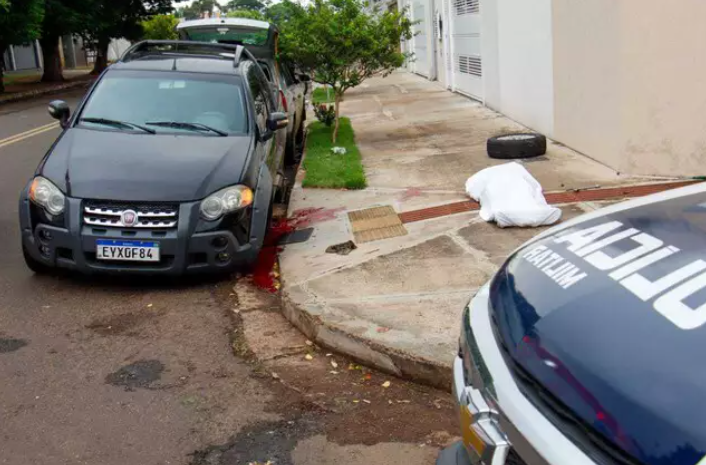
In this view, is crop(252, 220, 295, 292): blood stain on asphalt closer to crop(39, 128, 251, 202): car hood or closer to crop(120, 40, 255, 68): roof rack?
crop(39, 128, 251, 202): car hood

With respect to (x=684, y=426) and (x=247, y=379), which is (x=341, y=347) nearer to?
(x=247, y=379)

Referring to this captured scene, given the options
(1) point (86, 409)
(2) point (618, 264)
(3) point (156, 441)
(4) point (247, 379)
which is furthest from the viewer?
(4) point (247, 379)

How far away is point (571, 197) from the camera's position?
808 centimetres

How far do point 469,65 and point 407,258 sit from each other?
1181cm

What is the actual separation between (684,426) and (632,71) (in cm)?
748

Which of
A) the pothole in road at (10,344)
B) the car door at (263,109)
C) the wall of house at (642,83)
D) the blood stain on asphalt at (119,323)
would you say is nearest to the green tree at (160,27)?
the car door at (263,109)

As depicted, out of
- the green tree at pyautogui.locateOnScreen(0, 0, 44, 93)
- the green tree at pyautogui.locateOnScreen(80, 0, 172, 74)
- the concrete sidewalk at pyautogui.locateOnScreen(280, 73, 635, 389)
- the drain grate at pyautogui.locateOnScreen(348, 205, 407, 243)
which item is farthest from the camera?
the green tree at pyautogui.locateOnScreen(80, 0, 172, 74)

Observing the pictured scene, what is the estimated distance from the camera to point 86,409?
4.43 m

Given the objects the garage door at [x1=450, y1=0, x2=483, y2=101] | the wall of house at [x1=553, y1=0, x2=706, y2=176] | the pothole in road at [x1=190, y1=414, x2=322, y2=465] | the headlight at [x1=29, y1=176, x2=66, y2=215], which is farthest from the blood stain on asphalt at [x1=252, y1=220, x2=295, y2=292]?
the garage door at [x1=450, y1=0, x2=483, y2=101]

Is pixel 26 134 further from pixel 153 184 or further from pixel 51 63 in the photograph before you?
pixel 51 63

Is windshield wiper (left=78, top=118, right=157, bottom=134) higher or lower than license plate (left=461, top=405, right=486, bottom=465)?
higher

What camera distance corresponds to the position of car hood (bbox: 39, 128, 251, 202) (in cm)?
629

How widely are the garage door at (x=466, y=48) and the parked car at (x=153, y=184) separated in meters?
9.80

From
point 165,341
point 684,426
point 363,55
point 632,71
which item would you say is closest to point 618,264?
point 684,426
